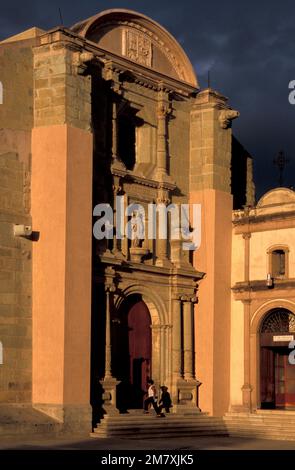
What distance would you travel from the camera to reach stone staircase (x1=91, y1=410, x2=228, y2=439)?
95.9 feet

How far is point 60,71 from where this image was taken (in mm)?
29688

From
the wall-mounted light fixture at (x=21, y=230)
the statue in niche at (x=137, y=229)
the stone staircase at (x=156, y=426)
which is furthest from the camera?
the statue in niche at (x=137, y=229)

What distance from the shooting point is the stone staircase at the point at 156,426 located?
95.9 feet

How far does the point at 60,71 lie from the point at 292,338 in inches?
423

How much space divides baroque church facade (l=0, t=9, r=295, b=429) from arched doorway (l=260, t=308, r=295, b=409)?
0.06 m

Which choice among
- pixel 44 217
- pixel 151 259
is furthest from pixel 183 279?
pixel 44 217

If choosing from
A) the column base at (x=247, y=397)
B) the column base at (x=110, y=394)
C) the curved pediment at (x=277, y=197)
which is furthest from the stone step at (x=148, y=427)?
the curved pediment at (x=277, y=197)

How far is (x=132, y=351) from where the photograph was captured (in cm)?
3247

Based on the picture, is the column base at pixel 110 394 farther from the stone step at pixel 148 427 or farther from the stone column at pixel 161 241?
the stone column at pixel 161 241

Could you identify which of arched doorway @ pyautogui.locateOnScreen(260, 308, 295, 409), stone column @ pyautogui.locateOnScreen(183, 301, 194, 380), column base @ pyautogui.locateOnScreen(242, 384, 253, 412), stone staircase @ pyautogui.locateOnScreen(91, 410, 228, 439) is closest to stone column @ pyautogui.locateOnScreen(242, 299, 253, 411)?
column base @ pyautogui.locateOnScreen(242, 384, 253, 412)

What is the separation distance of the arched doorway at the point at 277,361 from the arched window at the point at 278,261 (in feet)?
3.60

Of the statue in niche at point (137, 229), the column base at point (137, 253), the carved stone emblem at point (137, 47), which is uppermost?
the carved stone emblem at point (137, 47)

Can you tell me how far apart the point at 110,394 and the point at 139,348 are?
2666 mm

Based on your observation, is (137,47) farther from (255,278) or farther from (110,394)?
(110,394)
